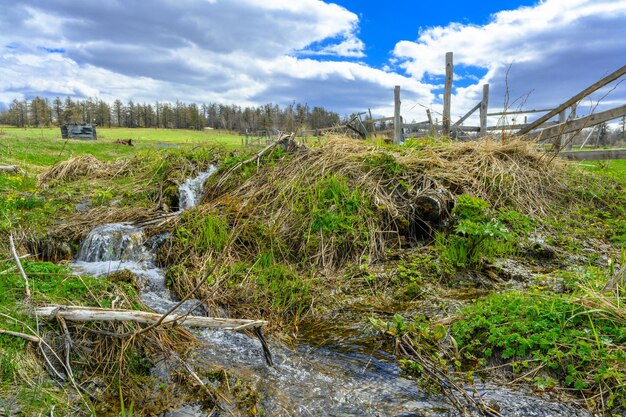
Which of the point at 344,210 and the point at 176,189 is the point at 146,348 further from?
the point at 176,189

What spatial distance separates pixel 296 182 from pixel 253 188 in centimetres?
82

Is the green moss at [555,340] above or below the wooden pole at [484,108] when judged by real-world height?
below

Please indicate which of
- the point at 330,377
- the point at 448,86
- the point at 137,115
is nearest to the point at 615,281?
the point at 330,377

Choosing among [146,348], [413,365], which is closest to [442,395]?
[413,365]

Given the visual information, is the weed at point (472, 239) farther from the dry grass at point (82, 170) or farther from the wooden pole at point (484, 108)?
the wooden pole at point (484, 108)

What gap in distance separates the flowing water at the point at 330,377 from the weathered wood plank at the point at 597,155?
704 centimetres

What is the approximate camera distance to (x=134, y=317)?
2.81m

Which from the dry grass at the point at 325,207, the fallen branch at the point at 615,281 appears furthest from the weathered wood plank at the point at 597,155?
the fallen branch at the point at 615,281

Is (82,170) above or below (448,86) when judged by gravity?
below

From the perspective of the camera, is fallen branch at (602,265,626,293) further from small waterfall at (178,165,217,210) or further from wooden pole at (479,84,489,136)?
wooden pole at (479,84,489,136)

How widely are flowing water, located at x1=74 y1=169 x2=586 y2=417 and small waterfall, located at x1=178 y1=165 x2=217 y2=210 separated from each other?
3164 mm

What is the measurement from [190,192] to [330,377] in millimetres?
5524

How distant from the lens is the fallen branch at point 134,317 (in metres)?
2.82

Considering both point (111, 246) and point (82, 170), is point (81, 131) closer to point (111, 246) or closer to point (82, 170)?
point (82, 170)
